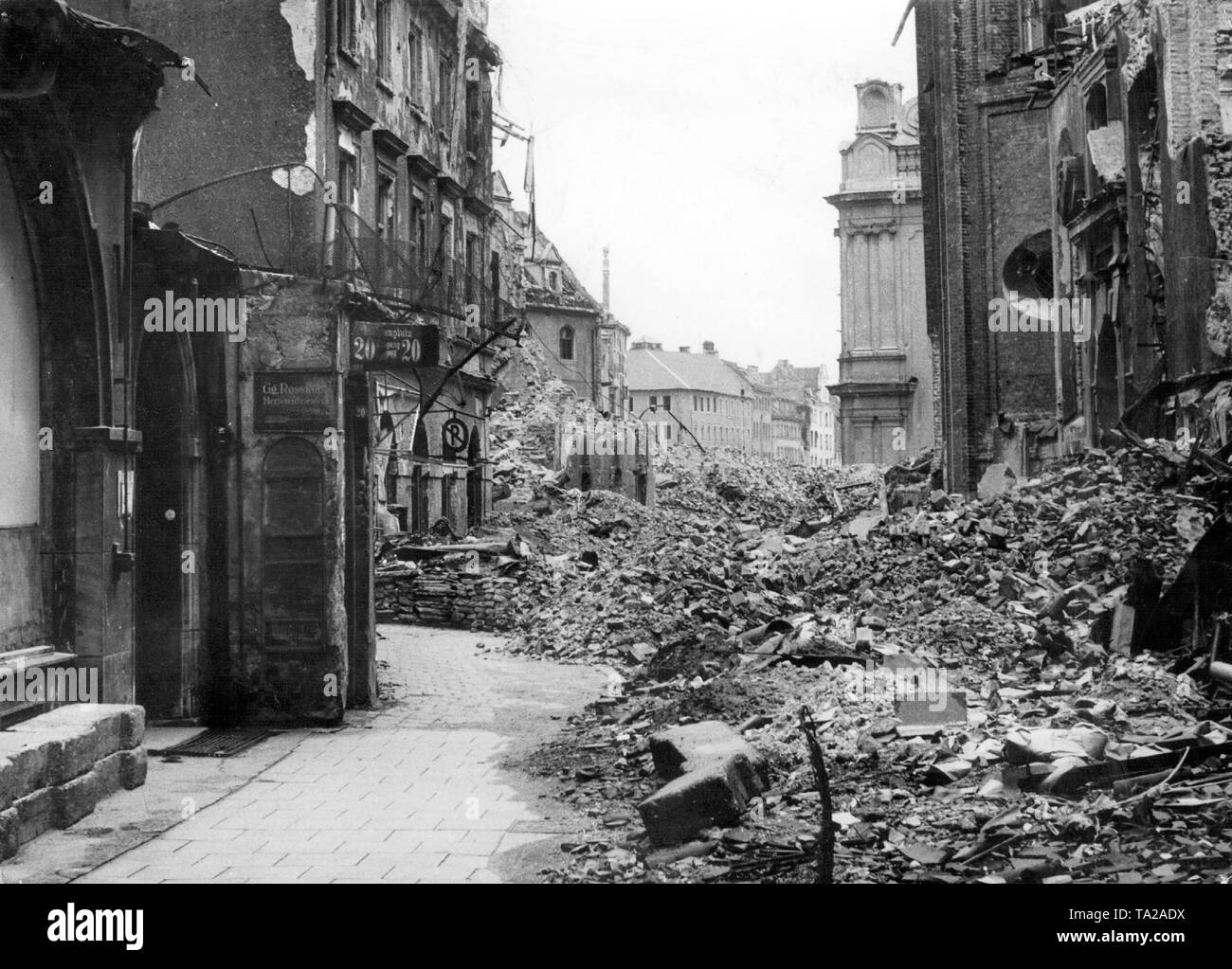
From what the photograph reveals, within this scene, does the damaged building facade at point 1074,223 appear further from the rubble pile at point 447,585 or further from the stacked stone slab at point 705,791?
the rubble pile at point 447,585

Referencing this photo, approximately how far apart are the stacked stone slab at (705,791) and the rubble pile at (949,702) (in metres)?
0.02

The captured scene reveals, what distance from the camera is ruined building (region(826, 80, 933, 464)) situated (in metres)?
24.4

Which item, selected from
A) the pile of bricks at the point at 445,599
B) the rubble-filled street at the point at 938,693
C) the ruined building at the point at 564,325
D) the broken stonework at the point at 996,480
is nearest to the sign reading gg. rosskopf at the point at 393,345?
the rubble-filled street at the point at 938,693

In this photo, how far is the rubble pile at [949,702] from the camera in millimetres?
6762

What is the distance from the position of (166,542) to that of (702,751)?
623cm

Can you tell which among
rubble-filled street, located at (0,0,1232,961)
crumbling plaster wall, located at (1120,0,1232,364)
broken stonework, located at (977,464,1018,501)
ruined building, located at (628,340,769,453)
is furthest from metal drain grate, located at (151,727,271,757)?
ruined building, located at (628,340,769,453)

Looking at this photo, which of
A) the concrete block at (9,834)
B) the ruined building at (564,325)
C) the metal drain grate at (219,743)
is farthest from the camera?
the ruined building at (564,325)

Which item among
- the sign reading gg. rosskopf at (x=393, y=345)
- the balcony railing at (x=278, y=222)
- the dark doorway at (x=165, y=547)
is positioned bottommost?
the dark doorway at (x=165, y=547)

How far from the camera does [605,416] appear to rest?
3906 cm

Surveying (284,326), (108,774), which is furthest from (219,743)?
(284,326)

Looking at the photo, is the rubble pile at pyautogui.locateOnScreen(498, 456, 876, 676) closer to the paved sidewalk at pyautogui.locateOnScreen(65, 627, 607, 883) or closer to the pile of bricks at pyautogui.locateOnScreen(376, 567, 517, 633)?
the pile of bricks at pyautogui.locateOnScreen(376, 567, 517, 633)

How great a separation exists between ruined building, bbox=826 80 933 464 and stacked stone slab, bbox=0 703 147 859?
1655cm
